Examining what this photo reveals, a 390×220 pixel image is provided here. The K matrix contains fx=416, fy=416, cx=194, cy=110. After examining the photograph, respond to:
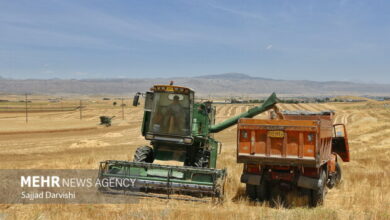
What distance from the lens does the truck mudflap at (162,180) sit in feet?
32.3

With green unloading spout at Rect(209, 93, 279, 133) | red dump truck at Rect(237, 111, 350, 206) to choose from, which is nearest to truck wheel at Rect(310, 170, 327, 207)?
red dump truck at Rect(237, 111, 350, 206)

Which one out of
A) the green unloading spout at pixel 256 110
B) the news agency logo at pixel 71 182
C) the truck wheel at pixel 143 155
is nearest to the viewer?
the news agency logo at pixel 71 182

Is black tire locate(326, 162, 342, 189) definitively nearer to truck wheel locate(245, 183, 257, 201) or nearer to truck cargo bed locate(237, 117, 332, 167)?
truck cargo bed locate(237, 117, 332, 167)

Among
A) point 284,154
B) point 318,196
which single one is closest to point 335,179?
point 318,196

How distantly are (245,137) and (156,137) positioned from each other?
10.5 ft

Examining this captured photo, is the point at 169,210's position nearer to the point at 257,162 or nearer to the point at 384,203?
the point at 257,162

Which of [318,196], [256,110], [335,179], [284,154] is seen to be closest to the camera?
[284,154]

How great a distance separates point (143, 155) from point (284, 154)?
14.7ft

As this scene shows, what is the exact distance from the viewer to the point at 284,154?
958cm

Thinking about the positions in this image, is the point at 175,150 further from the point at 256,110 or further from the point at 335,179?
the point at 335,179

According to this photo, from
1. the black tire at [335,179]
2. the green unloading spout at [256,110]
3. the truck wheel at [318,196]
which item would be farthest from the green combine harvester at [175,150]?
the black tire at [335,179]

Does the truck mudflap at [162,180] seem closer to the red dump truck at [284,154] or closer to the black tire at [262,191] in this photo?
the red dump truck at [284,154]

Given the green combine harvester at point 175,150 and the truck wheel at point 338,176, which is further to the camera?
the truck wheel at point 338,176

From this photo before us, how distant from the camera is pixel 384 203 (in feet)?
30.9
